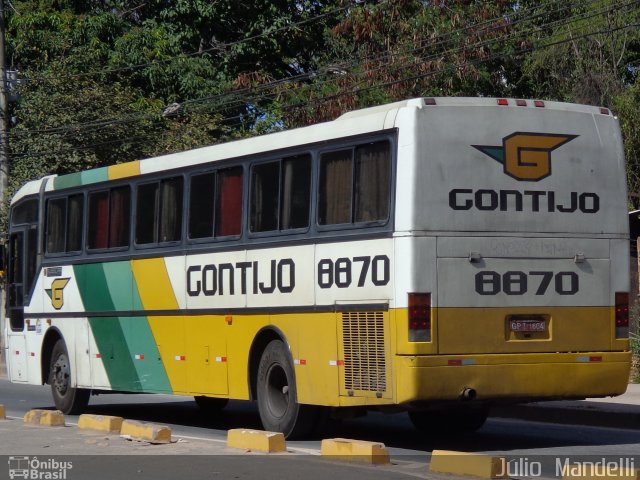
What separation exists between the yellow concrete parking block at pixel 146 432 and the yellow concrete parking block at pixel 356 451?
186 cm

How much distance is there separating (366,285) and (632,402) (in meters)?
5.91

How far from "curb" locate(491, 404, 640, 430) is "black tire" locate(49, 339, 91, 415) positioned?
5.64 m

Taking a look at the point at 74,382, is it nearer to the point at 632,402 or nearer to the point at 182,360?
the point at 182,360

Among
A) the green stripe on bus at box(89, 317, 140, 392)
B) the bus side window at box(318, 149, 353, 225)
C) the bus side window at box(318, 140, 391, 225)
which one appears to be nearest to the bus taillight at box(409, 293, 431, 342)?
the bus side window at box(318, 140, 391, 225)

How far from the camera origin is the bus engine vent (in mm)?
12023

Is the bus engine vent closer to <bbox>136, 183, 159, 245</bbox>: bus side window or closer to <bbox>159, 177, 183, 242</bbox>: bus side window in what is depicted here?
<bbox>159, 177, 183, 242</bbox>: bus side window

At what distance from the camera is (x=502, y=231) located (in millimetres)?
12219

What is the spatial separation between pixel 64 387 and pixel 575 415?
23.1 feet

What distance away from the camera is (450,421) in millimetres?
14531

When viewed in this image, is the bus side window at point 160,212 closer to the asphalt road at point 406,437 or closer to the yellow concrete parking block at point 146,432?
the asphalt road at point 406,437

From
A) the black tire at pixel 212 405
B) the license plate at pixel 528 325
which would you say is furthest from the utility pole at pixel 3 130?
the license plate at pixel 528 325

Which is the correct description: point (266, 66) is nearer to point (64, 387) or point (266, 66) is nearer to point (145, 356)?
point (64, 387)

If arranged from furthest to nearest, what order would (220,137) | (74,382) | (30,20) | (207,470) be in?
(30,20), (220,137), (74,382), (207,470)

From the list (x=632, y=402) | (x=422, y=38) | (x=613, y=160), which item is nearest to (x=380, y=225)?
(x=613, y=160)
